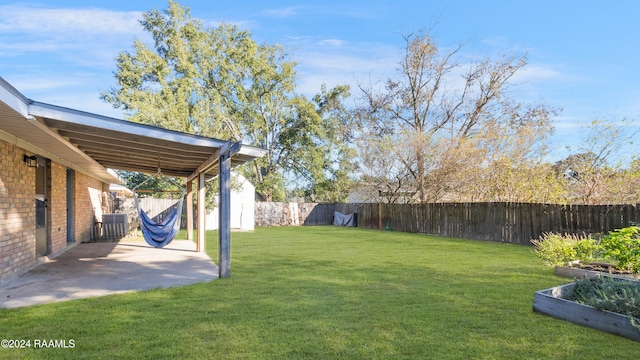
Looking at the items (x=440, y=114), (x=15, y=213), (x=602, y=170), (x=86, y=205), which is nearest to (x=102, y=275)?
(x=15, y=213)

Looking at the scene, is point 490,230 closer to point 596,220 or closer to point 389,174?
point 596,220

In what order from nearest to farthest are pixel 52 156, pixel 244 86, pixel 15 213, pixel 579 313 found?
pixel 579 313, pixel 15 213, pixel 52 156, pixel 244 86

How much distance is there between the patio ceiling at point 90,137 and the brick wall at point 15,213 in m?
0.32

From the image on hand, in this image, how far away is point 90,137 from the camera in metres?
6.34

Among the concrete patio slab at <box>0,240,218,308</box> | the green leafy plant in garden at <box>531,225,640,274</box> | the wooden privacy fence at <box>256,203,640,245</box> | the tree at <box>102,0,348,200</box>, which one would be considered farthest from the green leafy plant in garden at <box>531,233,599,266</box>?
the tree at <box>102,0,348,200</box>

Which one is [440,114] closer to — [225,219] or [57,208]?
[225,219]

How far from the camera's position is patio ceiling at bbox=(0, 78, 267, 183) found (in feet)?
14.5

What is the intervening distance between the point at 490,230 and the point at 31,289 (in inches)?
461

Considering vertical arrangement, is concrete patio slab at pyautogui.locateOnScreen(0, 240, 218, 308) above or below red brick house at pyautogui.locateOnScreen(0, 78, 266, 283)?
below

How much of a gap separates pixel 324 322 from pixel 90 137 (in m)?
4.97

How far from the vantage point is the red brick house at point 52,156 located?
4840mm

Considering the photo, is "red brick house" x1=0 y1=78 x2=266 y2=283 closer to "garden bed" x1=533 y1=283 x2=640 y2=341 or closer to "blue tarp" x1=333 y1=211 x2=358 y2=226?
"garden bed" x1=533 y1=283 x2=640 y2=341

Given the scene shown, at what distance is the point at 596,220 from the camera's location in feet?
32.2

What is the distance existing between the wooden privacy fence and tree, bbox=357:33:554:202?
193 cm
